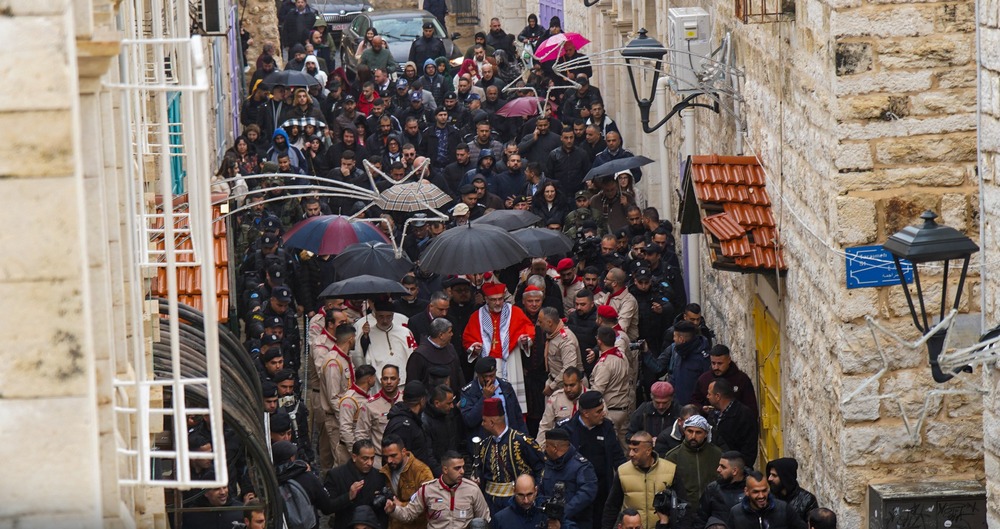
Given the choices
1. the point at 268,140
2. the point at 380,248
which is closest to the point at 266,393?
the point at 380,248

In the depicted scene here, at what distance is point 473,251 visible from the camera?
549 inches

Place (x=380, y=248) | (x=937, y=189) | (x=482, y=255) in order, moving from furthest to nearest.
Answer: (x=380, y=248) → (x=482, y=255) → (x=937, y=189)

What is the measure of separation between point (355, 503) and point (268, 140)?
11778mm

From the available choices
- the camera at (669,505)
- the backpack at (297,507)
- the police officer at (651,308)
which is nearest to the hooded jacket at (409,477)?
the backpack at (297,507)

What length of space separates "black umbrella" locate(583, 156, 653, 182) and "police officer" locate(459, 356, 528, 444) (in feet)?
18.3

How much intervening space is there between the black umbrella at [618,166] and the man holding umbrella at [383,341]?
4.47 m

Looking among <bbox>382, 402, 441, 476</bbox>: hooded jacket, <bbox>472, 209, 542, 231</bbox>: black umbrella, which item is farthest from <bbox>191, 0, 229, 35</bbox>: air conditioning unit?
<bbox>382, 402, 441, 476</bbox>: hooded jacket

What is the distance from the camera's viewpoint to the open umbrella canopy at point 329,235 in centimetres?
1552

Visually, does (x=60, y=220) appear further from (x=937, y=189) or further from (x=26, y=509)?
(x=937, y=189)

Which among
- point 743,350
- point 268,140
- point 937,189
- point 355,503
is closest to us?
point 937,189

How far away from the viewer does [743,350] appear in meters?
12.7

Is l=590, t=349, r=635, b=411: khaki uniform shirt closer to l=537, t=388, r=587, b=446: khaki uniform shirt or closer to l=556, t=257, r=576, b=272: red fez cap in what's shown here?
l=537, t=388, r=587, b=446: khaki uniform shirt

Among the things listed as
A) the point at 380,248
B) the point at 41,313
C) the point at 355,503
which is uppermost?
the point at 41,313

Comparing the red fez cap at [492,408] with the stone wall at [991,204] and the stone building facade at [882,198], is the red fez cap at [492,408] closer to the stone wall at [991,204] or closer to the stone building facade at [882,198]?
the stone building facade at [882,198]
